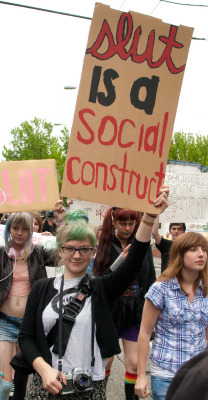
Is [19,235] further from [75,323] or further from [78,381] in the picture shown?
[78,381]

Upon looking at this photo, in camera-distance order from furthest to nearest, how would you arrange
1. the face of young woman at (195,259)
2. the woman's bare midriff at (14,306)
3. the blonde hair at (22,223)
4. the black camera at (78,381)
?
the blonde hair at (22,223), the woman's bare midriff at (14,306), the face of young woman at (195,259), the black camera at (78,381)

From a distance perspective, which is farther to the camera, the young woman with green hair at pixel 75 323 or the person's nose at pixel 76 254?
the person's nose at pixel 76 254

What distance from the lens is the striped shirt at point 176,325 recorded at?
114 inches

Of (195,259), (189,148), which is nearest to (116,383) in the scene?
(195,259)

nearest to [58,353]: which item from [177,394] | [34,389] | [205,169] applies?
[34,389]

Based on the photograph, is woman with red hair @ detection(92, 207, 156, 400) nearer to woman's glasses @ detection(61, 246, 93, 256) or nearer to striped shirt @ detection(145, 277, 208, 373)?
striped shirt @ detection(145, 277, 208, 373)

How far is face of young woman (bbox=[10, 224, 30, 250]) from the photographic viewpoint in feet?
13.2

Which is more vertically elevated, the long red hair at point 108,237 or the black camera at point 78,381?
the long red hair at point 108,237

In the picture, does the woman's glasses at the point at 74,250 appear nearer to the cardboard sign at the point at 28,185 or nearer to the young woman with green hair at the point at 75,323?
the young woman with green hair at the point at 75,323

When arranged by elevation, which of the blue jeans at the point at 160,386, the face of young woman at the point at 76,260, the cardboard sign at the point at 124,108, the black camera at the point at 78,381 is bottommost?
the blue jeans at the point at 160,386

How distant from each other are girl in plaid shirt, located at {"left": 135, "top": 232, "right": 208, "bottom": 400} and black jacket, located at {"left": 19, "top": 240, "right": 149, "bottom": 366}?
500 mm

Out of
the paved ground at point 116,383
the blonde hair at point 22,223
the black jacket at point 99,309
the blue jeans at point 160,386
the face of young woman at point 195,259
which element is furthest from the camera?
the paved ground at point 116,383

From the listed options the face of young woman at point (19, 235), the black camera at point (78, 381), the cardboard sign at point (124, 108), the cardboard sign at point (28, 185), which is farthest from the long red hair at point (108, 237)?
the black camera at point (78, 381)

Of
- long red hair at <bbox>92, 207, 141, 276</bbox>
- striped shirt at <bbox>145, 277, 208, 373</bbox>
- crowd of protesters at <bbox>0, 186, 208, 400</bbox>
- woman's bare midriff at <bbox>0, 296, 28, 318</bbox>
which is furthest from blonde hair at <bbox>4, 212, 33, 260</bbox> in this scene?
striped shirt at <bbox>145, 277, 208, 373</bbox>
